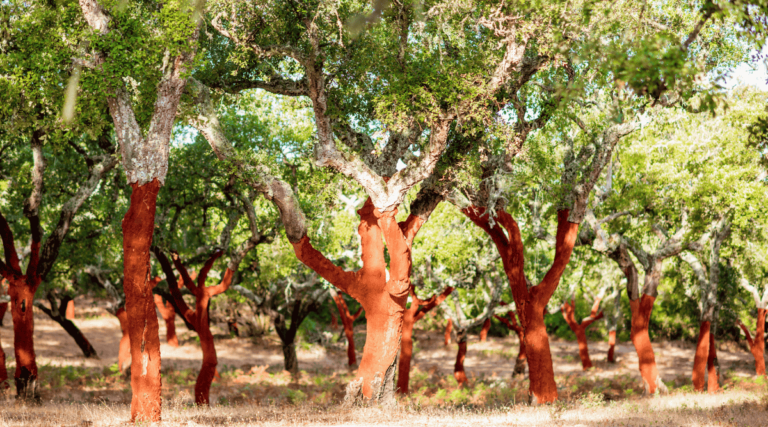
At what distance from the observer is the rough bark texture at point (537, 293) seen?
1512 centimetres

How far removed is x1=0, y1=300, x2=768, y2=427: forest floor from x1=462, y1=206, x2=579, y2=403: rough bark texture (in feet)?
2.83

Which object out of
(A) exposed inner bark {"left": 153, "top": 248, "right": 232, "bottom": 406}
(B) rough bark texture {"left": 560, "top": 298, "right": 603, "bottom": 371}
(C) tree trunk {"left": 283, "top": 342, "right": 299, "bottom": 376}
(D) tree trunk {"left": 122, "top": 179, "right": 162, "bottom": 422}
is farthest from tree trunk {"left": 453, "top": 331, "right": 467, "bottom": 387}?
(D) tree trunk {"left": 122, "top": 179, "right": 162, "bottom": 422}

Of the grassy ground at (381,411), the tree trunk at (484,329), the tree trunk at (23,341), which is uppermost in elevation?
the tree trunk at (23,341)

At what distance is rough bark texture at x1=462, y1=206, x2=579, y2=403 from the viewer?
15.1 meters

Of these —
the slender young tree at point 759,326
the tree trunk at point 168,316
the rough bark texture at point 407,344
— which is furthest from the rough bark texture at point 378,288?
the tree trunk at point 168,316

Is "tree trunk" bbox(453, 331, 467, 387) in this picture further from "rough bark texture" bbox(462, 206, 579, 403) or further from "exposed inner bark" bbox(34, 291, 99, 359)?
"exposed inner bark" bbox(34, 291, 99, 359)

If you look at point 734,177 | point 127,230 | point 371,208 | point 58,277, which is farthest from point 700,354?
A: point 58,277

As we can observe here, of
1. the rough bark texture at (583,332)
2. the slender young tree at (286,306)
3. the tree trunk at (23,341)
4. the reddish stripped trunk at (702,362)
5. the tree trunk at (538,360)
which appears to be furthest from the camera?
the rough bark texture at (583,332)

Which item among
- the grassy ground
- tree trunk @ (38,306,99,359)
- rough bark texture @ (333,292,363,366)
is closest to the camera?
the grassy ground

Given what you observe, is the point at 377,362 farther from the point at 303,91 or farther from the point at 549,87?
the point at 549,87

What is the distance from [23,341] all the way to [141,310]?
7.30 metres

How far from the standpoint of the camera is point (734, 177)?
1566cm

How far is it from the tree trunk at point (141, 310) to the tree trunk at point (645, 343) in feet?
49.5

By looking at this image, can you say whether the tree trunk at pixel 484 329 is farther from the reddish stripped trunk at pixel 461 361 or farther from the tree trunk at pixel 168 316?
the tree trunk at pixel 168 316
